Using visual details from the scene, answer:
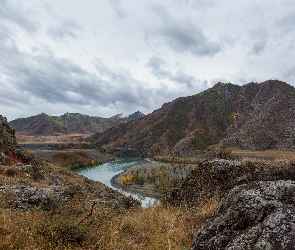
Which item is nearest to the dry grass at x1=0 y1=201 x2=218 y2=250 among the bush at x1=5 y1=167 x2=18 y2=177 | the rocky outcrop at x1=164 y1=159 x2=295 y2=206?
the rocky outcrop at x1=164 y1=159 x2=295 y2=206

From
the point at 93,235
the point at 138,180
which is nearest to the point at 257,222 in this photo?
the point at 93,235

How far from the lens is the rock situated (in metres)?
3.40

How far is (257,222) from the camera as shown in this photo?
13.5 feet

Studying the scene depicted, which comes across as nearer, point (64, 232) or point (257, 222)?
point (257, 222)

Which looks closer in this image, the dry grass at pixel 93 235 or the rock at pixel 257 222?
the rock at pixel 257 222

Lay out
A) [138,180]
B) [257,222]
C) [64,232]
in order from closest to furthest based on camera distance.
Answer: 1. [257,222]
2. [64,232]
3. [138,180]

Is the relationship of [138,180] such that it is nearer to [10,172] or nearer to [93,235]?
[10,172]

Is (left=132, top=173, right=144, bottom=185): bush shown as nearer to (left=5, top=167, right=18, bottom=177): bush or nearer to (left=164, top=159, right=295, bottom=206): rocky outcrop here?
(left=5, top=167, right=18, bottom=177): bush

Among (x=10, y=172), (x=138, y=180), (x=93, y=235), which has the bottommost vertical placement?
(x=138, y=180)

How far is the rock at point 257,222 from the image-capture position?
3.40 metres

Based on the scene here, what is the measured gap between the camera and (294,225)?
3.43m

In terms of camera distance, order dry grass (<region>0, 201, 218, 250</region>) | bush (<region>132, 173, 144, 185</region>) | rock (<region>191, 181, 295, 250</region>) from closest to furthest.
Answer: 1. rock (<region>191, 181, 295, 250</region>)
2. dry grass (<region>0, 201, 218, 250</region>)
3. bush (<region>132, 173, 144, 185</region>)

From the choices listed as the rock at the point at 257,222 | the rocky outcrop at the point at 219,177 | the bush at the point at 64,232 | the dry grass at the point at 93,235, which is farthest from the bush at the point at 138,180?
the rock at the point at 257,222

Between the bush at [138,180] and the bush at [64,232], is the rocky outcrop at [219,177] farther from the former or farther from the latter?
the bush at [138,180]
